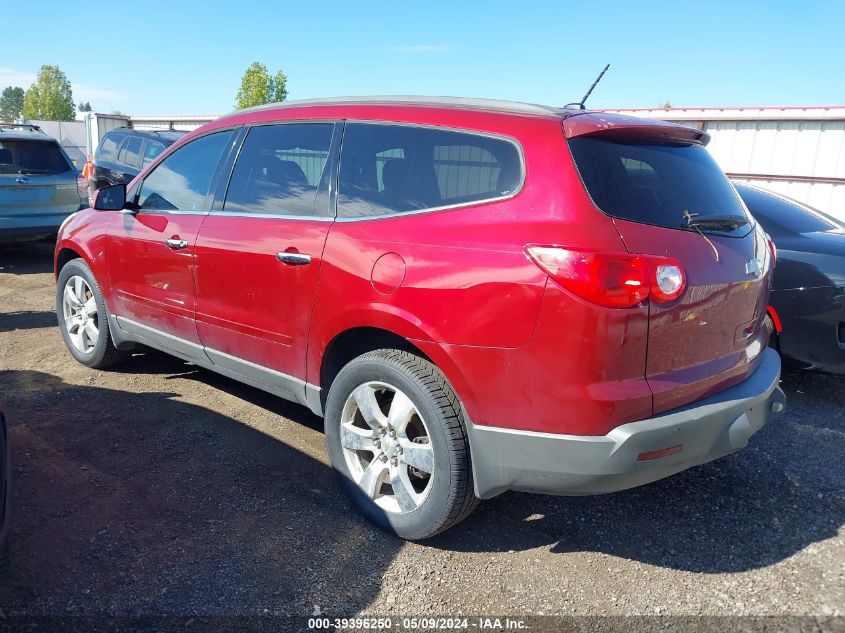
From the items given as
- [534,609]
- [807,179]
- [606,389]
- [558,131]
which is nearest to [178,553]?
[534,609]

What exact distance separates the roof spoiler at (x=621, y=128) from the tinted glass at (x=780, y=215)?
240 centimetres

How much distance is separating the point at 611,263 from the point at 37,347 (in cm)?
496

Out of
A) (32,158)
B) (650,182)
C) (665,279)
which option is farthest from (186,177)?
(32,158)

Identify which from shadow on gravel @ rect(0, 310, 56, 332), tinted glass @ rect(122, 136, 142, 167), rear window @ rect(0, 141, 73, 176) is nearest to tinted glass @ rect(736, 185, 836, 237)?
shadow on gravel @ rect(0, 310, 56, 332)

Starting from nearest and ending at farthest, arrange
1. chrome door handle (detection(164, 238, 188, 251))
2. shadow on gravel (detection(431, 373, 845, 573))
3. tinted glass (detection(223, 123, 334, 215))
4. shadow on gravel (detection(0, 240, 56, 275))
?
shadow on gravel (detection(431, 373, 845, 573)), tinted glass (detection(223, 123, 334, 215)), chrome door handle (detection(164, 238, 188, 251)), shadow on gravel (detection(0, 240, 56, 275))

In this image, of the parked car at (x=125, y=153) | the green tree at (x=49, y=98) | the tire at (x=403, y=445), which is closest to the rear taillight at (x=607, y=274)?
the tire at (x=403, y=445)

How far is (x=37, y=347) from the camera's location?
556cm

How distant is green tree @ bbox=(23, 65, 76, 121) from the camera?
242 feet

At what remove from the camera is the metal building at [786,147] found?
1148 cm

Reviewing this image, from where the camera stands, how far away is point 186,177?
421cm

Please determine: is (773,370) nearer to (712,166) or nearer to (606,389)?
(712,166)

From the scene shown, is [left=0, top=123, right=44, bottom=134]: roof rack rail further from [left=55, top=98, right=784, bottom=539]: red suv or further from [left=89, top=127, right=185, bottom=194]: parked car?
[left=55, top=98, right=784, bottom=539]: red suv

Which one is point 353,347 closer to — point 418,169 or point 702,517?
point 418,169

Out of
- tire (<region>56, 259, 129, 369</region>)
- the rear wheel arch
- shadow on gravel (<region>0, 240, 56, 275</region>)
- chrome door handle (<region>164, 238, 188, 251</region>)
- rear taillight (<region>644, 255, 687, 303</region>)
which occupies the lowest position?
shadow on gravel (<region>0, 240, 56, 275</region>)
